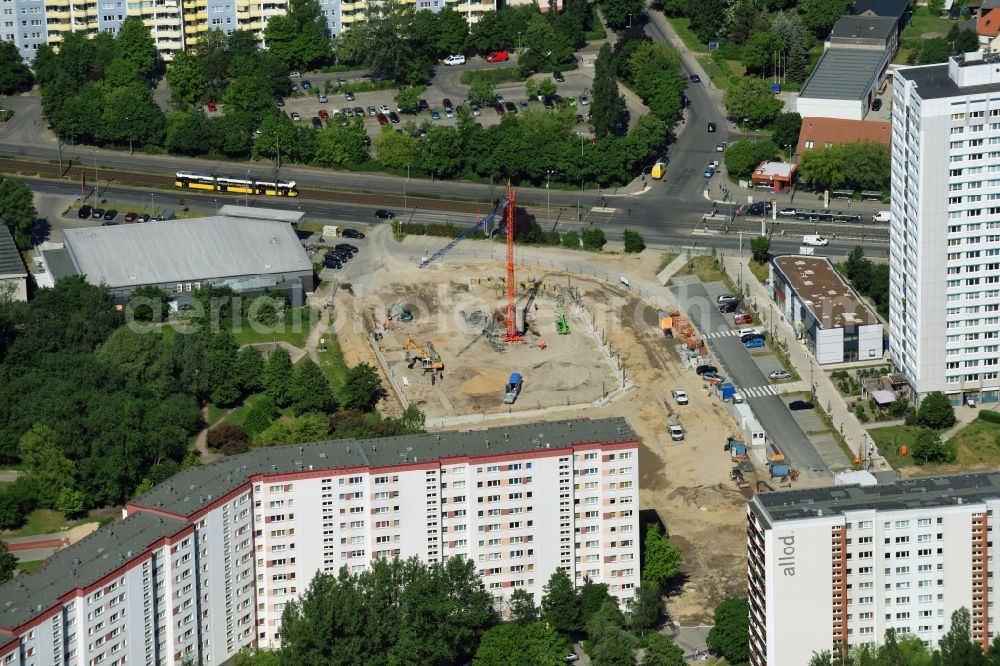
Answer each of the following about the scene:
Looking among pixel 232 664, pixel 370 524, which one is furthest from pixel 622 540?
pixel 232 664

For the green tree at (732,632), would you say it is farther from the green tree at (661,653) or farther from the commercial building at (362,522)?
the commercial building at (362,522)

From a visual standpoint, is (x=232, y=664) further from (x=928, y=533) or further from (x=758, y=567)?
(x=928, y=533)

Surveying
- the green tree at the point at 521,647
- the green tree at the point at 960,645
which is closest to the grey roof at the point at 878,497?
the green tree at the point at 960,645

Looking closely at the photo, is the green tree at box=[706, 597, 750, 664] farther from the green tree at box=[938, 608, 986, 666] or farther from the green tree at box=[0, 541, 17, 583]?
the green tree at box=[0, 541, 17, 583]

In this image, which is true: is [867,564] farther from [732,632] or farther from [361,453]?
[361,453]

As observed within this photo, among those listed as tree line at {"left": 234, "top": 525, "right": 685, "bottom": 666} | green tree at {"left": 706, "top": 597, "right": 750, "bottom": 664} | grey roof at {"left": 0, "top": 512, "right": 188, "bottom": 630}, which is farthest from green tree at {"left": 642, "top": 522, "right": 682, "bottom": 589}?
grey roof at {"left": 0, "top": 512, "right": 188, "bottom": 630}
